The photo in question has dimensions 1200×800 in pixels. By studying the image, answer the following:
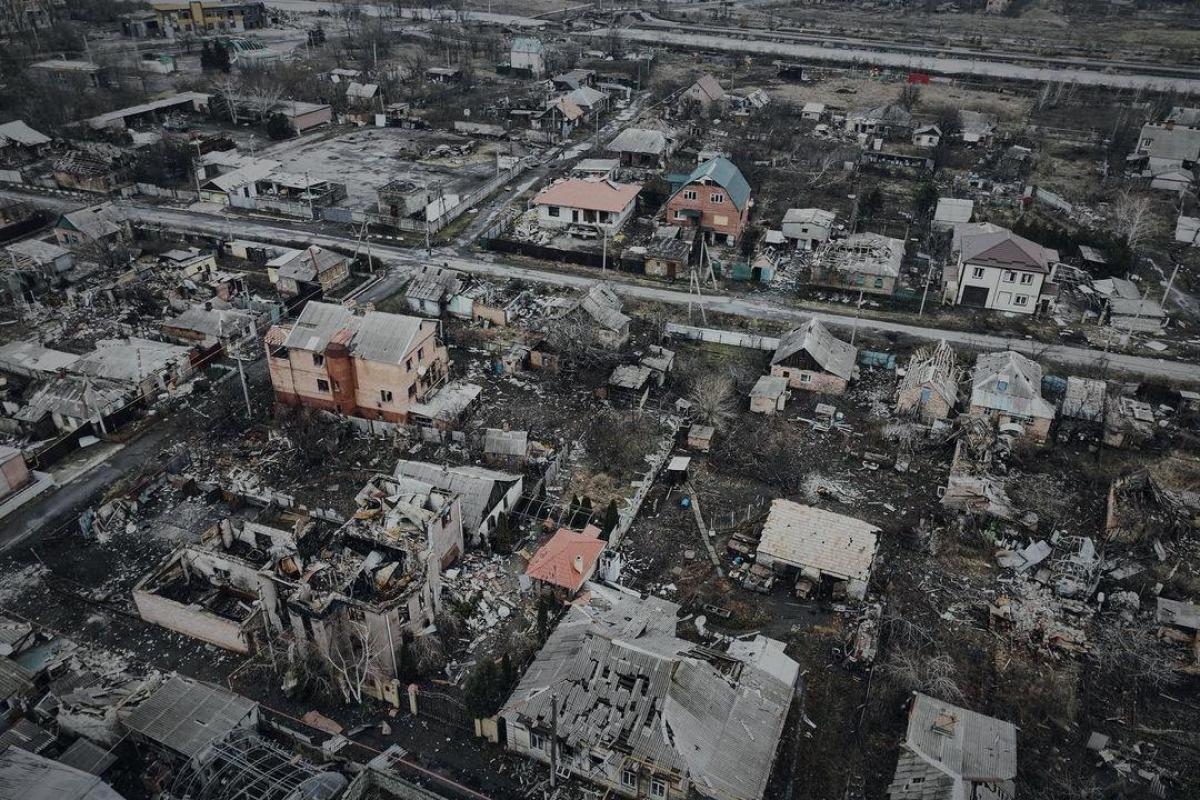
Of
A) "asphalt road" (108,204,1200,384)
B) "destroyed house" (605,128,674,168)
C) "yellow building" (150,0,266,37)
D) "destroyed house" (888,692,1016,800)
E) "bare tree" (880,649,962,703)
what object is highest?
"yellow building" (150,0,266,37)

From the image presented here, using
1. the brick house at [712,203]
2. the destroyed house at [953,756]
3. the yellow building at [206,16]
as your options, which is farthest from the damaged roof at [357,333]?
the yellow building at [206,16]

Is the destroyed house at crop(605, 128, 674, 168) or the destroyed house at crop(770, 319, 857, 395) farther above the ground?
the destroyed house at crop(605, 128, 674, 168)

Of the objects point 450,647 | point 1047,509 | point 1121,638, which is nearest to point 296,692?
point 450,647

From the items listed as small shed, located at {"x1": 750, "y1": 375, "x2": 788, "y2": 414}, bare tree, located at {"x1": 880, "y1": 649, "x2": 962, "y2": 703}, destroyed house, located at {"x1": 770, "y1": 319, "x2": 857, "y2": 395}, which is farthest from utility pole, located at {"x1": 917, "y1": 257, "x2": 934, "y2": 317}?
bare tree, located at {"x1": 880, "y1": 649, "x2": 962, "y2": 703}

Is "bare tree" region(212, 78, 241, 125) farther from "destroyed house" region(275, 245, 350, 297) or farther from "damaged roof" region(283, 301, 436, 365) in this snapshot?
"damaged roof" region(283, 301, 436, 365)

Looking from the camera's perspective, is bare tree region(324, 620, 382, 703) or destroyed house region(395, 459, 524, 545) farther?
destroyed house region(395, 459, 524, 545)

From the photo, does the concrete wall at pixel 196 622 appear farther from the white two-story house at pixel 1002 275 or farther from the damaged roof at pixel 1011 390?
the white two-story house at pixel 1002 275

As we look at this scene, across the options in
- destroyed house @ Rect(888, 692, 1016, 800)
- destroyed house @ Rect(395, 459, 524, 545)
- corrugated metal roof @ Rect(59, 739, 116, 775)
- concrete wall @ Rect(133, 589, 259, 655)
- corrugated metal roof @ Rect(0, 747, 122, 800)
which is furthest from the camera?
destroyed house @ Rect(395, 459, 524, 545)

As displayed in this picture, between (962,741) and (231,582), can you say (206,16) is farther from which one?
(962,741)
